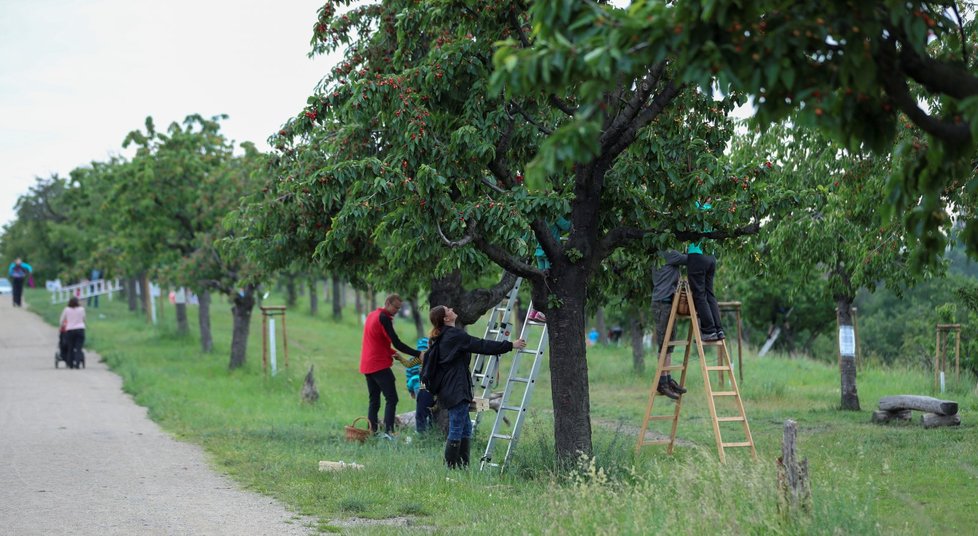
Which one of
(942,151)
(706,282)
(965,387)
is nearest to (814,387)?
(965,387)

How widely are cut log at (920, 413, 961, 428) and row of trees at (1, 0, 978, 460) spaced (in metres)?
2.02

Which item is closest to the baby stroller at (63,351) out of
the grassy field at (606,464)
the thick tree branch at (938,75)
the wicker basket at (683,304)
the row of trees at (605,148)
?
the grassy field at (606,464)

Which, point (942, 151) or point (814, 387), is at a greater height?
point (942, 151)

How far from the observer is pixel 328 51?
14.3 metres

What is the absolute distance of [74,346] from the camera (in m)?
26.8

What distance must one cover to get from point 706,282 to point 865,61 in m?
7.82

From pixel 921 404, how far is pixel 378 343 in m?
7.41

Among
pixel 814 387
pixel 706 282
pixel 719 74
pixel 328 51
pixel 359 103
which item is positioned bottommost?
pixel 814 387

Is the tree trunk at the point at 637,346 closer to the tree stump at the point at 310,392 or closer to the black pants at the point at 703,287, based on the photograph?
the tree stump at the point at 310,392

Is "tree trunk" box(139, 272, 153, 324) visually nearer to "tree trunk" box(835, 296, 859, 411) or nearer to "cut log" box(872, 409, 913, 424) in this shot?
"tree trunk" box(835, 296, 859, 411)

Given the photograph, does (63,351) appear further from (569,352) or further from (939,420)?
(939,420)

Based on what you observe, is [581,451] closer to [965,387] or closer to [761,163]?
[761,163]

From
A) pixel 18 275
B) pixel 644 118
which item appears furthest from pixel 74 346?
pixel 18 275

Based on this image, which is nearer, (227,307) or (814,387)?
(814,387)
